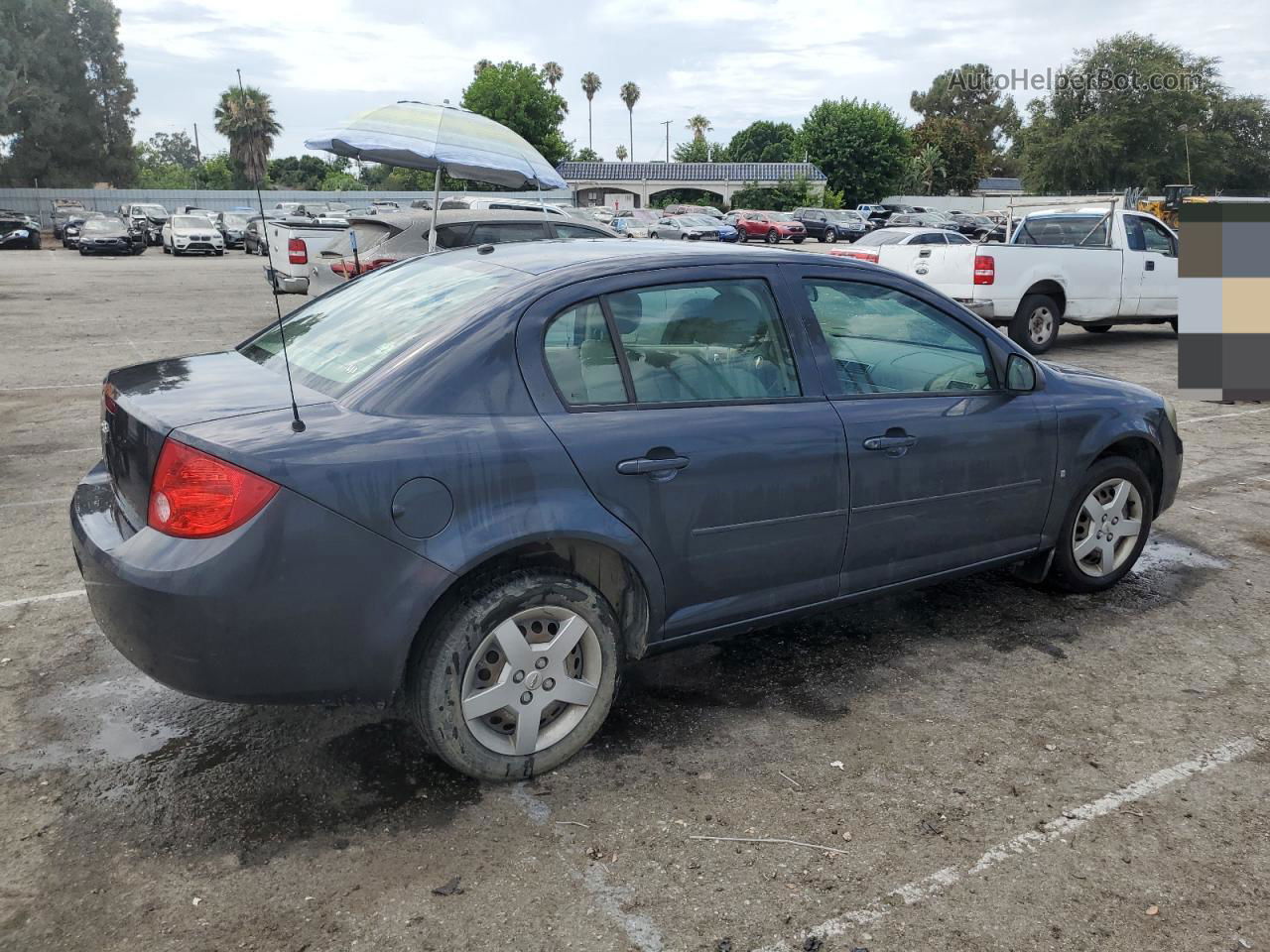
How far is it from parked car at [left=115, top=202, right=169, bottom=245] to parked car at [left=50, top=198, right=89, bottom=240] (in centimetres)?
225

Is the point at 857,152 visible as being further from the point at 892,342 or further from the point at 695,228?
the point at 892,342

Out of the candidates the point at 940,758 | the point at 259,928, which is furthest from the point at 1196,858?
the point at 259,928

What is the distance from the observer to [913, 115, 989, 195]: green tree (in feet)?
283

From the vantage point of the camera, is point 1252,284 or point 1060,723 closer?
point 1060,723

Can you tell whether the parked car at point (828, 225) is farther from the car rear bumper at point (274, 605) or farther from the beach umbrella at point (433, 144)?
the car rear bumper at point (274, 605)

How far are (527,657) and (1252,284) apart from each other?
33.3 feet

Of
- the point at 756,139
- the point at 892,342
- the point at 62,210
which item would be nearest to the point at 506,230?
the point at 892,342

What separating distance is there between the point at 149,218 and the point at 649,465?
4727 centimetres

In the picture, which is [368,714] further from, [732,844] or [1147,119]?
[1147,119]

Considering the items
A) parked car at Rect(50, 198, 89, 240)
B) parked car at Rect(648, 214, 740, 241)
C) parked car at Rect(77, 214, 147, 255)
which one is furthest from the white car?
parked car at Rect(648, 214, 740, 241)

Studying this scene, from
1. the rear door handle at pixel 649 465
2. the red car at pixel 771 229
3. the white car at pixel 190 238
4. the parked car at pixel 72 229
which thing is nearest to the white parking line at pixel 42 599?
the rear door handle at pixel 649 465

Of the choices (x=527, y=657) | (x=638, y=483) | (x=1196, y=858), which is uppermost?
(x=638, y=483)

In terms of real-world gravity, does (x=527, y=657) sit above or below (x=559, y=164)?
below

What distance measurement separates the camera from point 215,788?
3.17 metres
